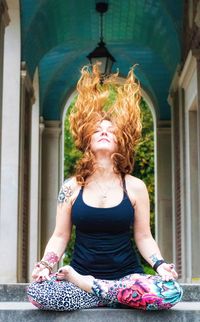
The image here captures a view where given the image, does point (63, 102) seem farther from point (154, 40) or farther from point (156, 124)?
point (154, 40)

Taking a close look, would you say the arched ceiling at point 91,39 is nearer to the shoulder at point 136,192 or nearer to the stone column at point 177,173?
the stone column at point 177,173

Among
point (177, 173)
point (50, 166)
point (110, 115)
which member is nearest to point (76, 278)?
point (110, 115)

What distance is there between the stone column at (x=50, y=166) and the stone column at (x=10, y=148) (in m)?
6.51

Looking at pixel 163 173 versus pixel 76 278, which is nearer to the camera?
pixel 76 278

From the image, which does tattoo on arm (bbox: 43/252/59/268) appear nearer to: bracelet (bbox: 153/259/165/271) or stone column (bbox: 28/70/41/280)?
bracelet (bbox: 153/259/165/271)

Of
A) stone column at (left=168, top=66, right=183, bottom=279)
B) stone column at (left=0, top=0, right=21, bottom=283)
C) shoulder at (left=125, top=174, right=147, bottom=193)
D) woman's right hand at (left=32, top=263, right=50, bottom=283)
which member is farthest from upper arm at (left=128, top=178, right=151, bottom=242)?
stone column at (left=168, top=66, right=183, bottom=279)

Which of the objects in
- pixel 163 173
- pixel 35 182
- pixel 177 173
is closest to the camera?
pixel 177 173

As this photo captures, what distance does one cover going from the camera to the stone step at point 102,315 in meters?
3.99

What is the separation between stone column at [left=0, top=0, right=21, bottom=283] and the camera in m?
15.4

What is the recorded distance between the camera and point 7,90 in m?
15.8

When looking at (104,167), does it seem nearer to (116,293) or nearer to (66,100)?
(116,293)

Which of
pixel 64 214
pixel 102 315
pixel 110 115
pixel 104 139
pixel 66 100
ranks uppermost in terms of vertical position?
pixel 110 115

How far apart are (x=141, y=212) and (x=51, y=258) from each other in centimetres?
53

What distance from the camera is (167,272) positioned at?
13.4 feet
